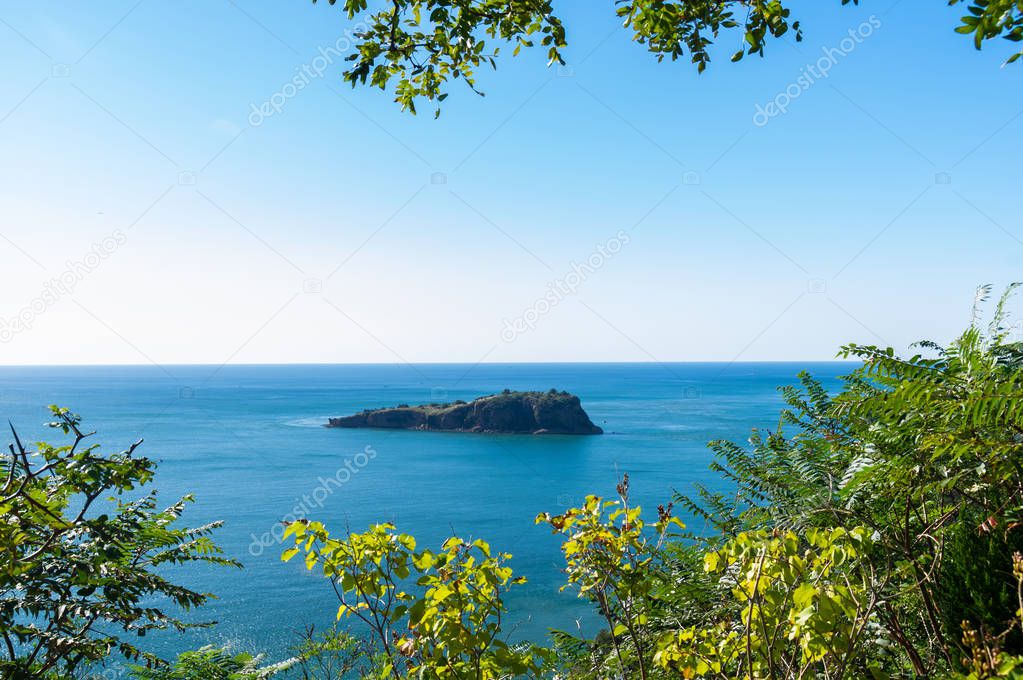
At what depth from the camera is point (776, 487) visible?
4.62 meters

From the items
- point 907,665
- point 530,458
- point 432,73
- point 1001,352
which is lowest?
point 530,458

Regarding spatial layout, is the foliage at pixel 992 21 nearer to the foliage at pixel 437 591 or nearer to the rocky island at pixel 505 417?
the foliage at pixel 437 591

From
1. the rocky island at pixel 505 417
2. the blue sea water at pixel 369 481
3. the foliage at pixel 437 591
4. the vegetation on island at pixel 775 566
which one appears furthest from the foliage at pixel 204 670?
the rocky island at pixel 505 417

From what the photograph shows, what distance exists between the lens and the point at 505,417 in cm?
7988

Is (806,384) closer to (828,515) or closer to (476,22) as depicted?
(828,515)

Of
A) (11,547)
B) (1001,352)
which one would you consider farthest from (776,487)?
(11,547)

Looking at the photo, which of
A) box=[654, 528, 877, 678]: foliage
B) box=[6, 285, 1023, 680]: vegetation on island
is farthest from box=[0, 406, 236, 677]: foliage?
box=[654, 528, 877, 678]: foliage

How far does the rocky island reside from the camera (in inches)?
3071

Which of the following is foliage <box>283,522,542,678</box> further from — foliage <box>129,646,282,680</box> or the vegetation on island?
foliage <box>129,646,282,680</box>

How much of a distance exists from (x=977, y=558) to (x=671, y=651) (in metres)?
1.62

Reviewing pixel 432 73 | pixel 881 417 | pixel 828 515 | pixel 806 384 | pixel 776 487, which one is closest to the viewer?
pixel 881 417

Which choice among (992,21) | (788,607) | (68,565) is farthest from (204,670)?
(992,21)

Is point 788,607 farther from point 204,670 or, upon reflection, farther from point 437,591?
point 204,670

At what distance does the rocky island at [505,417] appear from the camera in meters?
78.0
